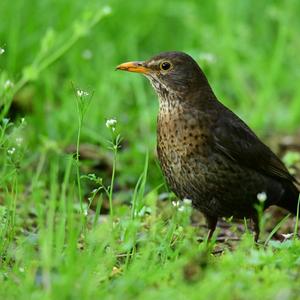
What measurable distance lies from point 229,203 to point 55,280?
6.62 ft

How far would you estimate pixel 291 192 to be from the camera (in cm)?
573

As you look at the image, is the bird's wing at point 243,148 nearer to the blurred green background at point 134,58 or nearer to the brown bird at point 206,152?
the brown bird at point 206,152

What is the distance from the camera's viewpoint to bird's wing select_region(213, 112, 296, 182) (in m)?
5.21

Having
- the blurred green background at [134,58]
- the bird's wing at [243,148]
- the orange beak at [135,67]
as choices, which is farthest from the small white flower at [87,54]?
the bird's wing at [243,148]

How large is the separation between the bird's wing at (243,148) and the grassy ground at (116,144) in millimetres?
428

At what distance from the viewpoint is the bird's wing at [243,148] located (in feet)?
17.1

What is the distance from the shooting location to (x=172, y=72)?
18.6ft

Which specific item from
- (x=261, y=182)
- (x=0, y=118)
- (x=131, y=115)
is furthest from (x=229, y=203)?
(x=131, y=115)

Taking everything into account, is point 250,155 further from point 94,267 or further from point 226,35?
point 226,35

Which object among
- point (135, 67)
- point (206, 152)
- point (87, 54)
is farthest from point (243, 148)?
point (87, 54)

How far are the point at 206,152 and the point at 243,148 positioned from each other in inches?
13.7

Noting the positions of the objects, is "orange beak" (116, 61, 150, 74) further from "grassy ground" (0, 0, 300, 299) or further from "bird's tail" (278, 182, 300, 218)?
"bird's tail" (278, 182, 300, 218)

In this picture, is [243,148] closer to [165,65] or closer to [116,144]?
[165,65]

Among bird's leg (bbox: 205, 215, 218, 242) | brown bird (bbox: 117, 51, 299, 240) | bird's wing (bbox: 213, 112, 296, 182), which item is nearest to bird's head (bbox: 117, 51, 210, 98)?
brown bird (bbox: 117, 51, 299, 240)
